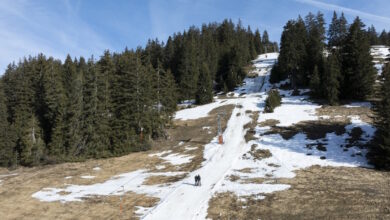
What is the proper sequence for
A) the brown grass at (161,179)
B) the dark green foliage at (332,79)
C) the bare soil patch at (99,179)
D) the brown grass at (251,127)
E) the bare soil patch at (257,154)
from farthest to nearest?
the dark green foliage at (332,79) < the brown grass at (251,127) < the bare soil patch at (257,154) < the brown grass at (161,179) < the bare soil patch at (99,179)

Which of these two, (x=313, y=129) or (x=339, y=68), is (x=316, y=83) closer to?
(x=339, y=68)

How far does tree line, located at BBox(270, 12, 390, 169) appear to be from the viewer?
2972 centimetres

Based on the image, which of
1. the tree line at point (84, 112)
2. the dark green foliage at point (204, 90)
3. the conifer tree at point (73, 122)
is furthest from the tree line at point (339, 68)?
the conifer tree at point (73, 122)

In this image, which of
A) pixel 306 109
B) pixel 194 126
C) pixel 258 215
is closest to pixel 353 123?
pixel 306 109

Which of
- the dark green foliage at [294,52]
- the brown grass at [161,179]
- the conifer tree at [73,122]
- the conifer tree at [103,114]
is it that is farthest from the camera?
the dark green foliage at [294,52]

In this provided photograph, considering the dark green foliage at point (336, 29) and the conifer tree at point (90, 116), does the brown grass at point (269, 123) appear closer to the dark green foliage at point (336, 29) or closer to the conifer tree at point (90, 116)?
the conifer tree at point (90, 116)

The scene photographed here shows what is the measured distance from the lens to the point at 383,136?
2827cm

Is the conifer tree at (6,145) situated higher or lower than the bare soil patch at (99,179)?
higher

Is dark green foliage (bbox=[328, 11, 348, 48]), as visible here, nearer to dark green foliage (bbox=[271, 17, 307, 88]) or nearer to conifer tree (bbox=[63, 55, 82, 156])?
dark green foliage (bbox=[271, 17, 307, 88])

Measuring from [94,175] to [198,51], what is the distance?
61861 mm

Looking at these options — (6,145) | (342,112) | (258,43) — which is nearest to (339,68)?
(342,112)

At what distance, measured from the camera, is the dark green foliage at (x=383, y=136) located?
27.9 meters

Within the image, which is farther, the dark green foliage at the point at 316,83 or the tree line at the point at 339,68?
the dark green foliage at the point at 316,83

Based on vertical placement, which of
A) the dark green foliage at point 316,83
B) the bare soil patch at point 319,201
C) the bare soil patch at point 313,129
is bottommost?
the bare soil patch at point 319,201
